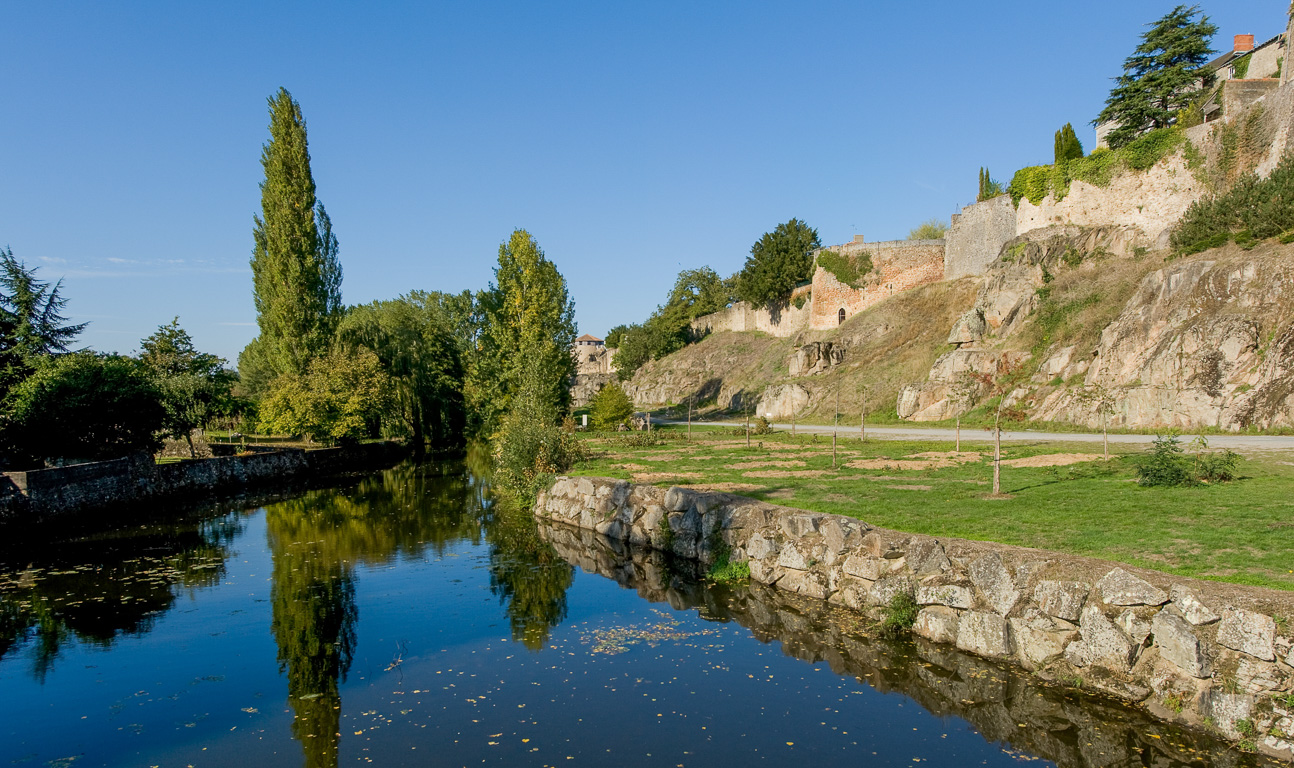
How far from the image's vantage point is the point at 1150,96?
137 feet

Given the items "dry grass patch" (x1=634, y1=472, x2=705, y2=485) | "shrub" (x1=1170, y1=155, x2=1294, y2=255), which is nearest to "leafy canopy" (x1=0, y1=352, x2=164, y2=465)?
"dry grass patch" (x1=634, y1=472, x2=705, y2=485)

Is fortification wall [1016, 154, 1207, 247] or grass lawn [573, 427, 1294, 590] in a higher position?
fortification wall [1016, 154, 1207, 247]

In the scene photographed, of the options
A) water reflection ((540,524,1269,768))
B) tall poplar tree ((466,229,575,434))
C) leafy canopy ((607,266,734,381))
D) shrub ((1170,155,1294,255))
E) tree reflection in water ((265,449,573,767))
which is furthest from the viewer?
leafy canopy ((607,266,734,381))

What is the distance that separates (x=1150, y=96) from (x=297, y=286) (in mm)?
48921

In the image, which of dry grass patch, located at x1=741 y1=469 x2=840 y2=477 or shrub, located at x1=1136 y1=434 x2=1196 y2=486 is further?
dry grass patch, located at x1=741 y1=469 x2=840 y2=477

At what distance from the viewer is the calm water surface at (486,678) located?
7676 mm

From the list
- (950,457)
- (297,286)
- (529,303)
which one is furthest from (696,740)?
(297,286)

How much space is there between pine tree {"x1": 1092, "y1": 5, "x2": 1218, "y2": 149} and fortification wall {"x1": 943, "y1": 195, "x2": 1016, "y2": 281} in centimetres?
727

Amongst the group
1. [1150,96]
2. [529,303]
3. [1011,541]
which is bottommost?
[1011,541]

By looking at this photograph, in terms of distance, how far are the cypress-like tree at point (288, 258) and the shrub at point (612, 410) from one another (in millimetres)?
15274

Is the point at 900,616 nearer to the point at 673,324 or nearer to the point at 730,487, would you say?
the point at 730,487

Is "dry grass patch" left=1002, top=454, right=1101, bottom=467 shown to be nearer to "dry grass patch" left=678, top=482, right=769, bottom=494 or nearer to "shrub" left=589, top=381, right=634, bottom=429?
"dry grass patch" left=678, top=482, right=769, bottom=494

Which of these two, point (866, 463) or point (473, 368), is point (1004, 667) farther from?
point (473, 368)

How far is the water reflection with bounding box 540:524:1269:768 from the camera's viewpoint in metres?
7.33
